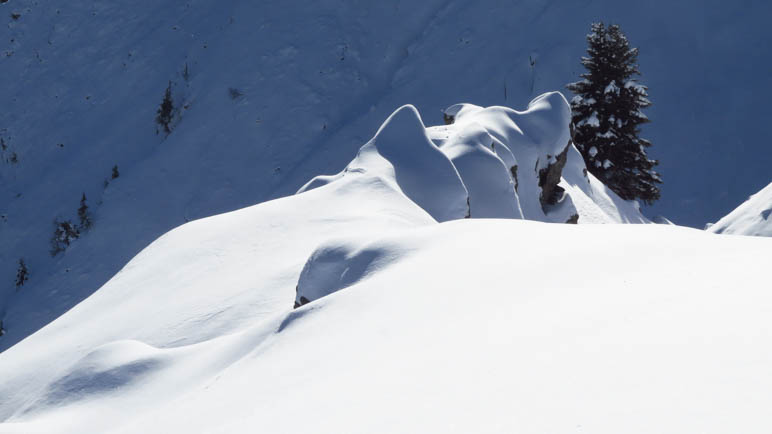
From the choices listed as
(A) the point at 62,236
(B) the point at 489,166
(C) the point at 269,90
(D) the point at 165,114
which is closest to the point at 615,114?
(B) the point at 489,166

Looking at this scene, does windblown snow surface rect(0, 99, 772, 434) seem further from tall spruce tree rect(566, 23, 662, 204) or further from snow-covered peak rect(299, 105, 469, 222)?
tall spruce tree rect(566, 23, 662, 204)

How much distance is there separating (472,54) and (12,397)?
21.1m

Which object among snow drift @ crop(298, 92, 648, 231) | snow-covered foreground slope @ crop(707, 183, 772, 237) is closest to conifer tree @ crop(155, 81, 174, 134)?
snow drift @ crop(298, 92, 648, 231)

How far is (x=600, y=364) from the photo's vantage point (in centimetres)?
305

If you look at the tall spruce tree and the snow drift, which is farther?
the tall spruce tree

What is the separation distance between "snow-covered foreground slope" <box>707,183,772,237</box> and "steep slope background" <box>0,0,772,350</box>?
1333 centimetres

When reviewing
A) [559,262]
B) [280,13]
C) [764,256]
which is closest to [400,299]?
[559,262]

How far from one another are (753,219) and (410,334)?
6.28m

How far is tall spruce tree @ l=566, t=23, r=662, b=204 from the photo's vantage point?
72.1 feet

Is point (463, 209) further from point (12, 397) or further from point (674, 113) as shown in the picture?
point (674, 113)

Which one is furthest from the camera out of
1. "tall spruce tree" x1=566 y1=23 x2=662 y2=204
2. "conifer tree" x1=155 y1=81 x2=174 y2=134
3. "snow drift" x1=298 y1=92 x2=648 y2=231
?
"conifer tree" x1=155 y1=81 x2=174 y2=134

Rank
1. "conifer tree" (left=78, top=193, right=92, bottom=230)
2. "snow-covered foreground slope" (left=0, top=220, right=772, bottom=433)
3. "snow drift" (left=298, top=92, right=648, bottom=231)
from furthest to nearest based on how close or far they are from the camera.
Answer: "conifer tree" (left=78, top=193, right=92, bottom=230) < "snow drift" (left=298, top=92, right=648, bottom=231) < "snow-covered foreground slope" (left=0, top=220, right=772, bottom=433)

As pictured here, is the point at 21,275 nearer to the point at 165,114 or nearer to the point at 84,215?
the point at 84,215

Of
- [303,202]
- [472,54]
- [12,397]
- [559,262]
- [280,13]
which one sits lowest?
[559,262]
